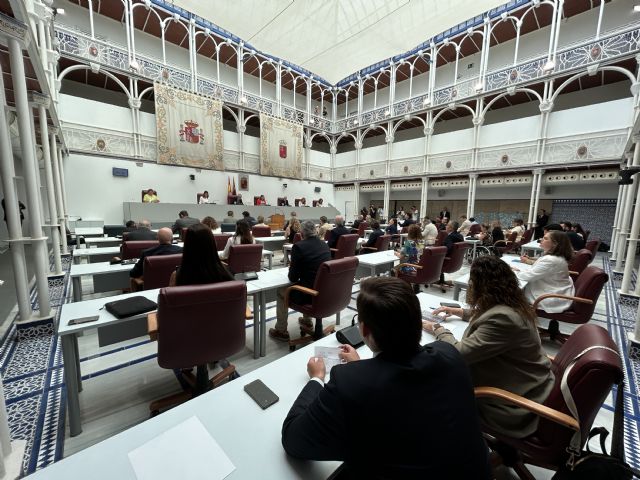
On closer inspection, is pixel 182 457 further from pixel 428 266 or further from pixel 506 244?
pixel 506 244

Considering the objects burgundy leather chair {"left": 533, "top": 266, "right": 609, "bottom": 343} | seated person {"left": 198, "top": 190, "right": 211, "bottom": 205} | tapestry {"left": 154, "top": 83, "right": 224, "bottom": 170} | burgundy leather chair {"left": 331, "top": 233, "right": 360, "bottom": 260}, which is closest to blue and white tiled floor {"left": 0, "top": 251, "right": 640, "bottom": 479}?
burgundy leather chair {"left": 533, "top": 266, "right": 609, "bottom": 343}

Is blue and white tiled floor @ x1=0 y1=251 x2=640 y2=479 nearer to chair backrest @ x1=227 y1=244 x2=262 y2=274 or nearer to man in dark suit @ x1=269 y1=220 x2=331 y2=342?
man in dark suit @ x1=269 y1=220 x2=331 y2=342

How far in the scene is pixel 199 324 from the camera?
1.70 meters

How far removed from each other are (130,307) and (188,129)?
1179cm

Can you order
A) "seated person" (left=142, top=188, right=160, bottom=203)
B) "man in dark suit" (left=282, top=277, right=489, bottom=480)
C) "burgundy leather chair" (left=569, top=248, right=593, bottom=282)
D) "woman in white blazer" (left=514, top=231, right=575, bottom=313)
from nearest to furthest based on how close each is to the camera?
"man in dark suit" (left=282, top=277, right=489, bottom=480) → "woman in white blazer" (left=514, top=231, right=575, bottom=313) → "burgundy leather chair" (left=569, top=248, right=593, bottom=282) → "seated person" (left=142, top=188, right=160, bottom=203)

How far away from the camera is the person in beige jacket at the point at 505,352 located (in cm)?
128

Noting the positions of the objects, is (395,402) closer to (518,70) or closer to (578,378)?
(578,378)

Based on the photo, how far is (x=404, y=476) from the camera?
2.35 feet

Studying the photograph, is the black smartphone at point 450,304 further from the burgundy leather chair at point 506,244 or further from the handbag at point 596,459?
the burgundy leather chair at point 506,244

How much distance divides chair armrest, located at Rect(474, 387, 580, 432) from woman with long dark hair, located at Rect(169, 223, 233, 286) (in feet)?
5.84

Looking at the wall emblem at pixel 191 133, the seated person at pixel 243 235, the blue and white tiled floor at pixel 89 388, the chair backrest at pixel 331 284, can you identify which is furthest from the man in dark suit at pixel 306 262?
the wall emblem at pixel 191 133

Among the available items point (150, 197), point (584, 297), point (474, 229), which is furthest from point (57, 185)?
point (474, 229)

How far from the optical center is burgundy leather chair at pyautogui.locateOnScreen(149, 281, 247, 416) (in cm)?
159

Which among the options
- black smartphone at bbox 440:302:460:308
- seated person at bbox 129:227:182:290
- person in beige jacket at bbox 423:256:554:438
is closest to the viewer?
person in beige jacket at bbox 423:256:554:438
